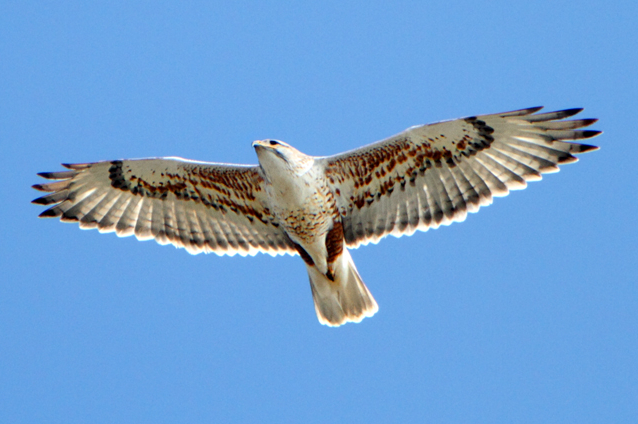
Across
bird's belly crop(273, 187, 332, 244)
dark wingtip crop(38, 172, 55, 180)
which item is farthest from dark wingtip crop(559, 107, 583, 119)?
dark wingtip crop(38, 172, 55, 180)

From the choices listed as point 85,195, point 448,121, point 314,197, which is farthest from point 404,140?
point 85,195

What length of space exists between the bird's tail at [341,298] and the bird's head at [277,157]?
1396mm

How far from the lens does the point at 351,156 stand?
873 centimetres

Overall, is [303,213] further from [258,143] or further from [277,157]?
[258,143]

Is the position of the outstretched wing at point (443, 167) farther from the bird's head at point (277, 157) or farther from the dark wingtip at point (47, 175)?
the dark wingtip at point (47, 175)

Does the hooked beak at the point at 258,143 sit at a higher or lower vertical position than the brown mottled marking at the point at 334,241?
higher

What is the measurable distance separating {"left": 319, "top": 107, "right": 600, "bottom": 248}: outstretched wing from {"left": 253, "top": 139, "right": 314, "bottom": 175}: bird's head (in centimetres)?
38

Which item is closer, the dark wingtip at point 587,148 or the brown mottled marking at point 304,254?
the dark wingtip at point 587,148

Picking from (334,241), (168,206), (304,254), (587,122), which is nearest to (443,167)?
(334,241)

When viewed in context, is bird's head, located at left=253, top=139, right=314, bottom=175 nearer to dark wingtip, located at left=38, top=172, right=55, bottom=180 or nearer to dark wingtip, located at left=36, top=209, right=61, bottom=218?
dark wingtip, located at left=38, top=172, right=55, bottom=180

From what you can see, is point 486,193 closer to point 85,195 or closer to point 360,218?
point 360,218

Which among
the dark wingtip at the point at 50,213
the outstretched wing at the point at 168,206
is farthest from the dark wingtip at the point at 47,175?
the dark wingtip at the point at 50,213

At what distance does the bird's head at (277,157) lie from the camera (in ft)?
27.3

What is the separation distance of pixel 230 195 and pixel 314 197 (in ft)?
3.62
